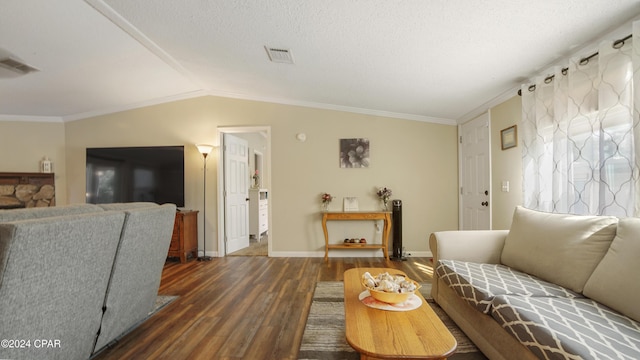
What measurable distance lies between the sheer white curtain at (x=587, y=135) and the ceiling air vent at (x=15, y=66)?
5.38 metres

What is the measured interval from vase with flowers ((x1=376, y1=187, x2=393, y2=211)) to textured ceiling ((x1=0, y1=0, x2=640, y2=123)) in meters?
1.24

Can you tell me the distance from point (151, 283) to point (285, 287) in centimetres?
129

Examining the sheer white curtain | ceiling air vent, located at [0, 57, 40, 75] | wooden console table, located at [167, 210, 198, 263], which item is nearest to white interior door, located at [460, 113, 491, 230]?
the sheer white curtain

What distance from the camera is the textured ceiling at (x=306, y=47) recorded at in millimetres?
1897

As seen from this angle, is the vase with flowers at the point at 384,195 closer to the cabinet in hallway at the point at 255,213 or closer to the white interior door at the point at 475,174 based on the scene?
the white interior door at the point at 475,174

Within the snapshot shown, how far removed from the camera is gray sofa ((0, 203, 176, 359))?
1.14m

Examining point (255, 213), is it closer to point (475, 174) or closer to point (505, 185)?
point (475, 174)

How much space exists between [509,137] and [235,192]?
3985 mm

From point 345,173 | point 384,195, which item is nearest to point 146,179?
point 345,173

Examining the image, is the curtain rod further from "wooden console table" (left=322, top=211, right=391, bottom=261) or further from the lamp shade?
the lamp shade

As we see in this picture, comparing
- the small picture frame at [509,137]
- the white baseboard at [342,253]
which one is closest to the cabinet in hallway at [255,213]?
the white baseboard at [342,253]

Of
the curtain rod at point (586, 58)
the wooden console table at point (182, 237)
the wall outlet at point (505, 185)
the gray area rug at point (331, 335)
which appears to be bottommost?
the gray area rug at point (331, 335)

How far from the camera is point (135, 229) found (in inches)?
70.9

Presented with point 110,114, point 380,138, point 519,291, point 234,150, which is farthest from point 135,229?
point 110,114
